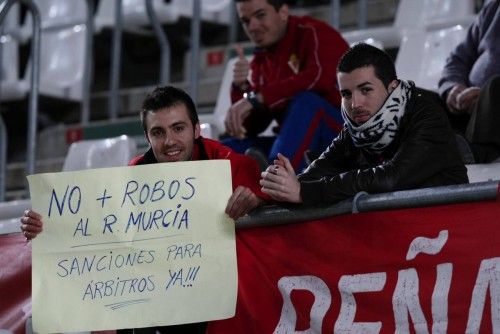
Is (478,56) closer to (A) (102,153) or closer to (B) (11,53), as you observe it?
(A) (102,153)

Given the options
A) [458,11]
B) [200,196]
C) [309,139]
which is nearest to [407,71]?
[458,11]

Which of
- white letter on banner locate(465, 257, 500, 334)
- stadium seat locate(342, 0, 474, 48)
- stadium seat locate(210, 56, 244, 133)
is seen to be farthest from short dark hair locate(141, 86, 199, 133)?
stadium seat locate(342, 0, 474, 48)

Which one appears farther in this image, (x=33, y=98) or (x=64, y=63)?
(x=64, y=63)

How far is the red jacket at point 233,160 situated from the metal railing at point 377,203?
3.9 inches

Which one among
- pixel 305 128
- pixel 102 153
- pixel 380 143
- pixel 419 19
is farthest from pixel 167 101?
pixel 419 19

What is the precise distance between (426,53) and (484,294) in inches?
90.5

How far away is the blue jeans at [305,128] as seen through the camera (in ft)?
12.0

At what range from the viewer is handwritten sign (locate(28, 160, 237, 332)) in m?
2.67

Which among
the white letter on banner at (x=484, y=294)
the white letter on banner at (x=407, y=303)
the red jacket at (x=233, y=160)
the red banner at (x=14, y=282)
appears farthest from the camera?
the red banner at (x=14, y=282)

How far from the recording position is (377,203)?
248 centimetres

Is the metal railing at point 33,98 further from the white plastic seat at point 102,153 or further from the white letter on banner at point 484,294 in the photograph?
the white letter on banner at point 484,294

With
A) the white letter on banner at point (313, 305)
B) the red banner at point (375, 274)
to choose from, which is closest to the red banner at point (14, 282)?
the red banner at point (375, 274)

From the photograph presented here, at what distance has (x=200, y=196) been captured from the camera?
2672 mm

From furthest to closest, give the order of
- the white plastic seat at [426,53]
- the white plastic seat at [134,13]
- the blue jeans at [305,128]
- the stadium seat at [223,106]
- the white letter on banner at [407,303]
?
the white plastic seat at [134,13], the stadium seat at [223,106], the white plastic seat at [426,53], the blue jeans at [305,128], the white letter on banner at [407,303]
